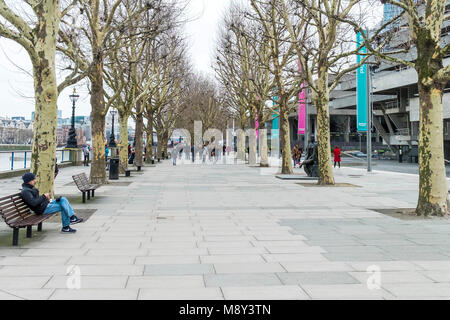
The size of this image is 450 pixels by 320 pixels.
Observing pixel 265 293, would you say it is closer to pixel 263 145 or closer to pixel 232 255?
pixel 232 255

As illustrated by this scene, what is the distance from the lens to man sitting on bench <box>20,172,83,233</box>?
6926mm

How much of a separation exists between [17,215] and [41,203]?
1.84ft

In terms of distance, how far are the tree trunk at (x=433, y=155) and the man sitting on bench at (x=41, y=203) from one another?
285 inches

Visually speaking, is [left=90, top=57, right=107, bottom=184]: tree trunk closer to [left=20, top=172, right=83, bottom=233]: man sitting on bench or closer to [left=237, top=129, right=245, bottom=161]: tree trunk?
[left=20, top=172, right=83, bottom=233]: man sitting on bench

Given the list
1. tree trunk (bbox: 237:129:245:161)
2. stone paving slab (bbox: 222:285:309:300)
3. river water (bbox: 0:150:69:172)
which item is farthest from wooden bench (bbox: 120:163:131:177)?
tree trunk (bbox: 237:129:245:161)

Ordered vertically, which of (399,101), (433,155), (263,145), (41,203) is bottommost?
(41,203)

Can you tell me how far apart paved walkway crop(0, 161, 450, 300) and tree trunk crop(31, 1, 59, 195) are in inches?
53.4

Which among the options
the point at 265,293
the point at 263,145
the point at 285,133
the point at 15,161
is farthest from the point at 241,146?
the point at 265,293

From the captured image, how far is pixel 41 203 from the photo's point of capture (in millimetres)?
7020

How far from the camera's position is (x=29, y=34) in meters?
8.68

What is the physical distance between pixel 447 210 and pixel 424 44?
3.62m

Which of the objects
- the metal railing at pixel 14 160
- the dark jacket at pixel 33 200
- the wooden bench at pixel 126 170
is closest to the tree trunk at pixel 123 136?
the wooden bench at pixel 126 170

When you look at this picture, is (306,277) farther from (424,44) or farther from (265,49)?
(265,49)
